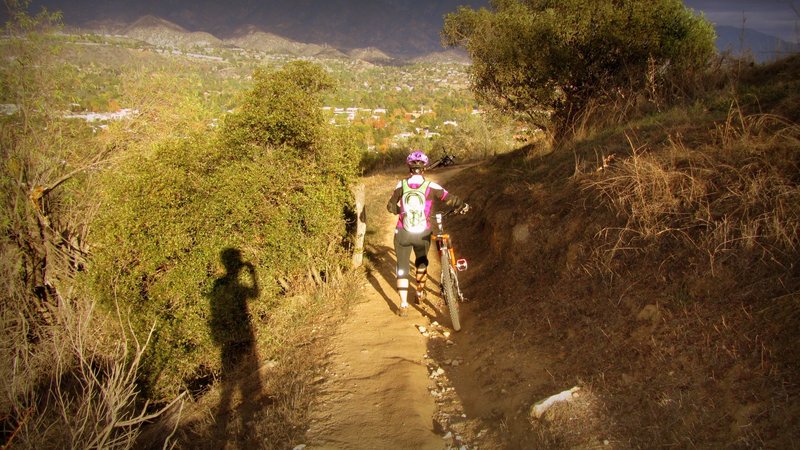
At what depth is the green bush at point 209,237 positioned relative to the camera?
666 cm

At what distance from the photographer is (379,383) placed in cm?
527

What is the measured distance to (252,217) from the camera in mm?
7062

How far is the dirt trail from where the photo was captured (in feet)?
14.5

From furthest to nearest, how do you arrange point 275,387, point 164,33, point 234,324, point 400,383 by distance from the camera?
point 164,33 → point 234,324 → point 275,387 → point 400,383

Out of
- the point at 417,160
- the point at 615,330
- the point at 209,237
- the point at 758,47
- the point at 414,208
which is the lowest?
the point at 615,330

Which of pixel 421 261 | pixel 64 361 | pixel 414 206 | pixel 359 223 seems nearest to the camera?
pixel 414 206

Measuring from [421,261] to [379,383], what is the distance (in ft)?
6.51

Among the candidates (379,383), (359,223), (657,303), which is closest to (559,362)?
(657,303)

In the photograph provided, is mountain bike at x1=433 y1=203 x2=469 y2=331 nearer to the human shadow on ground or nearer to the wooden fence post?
the wooden fence post

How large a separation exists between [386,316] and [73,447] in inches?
170

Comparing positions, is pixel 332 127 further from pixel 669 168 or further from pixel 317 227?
pixel 669 168

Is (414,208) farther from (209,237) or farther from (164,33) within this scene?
(164,33)

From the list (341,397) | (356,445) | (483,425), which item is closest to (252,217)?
(341,397)

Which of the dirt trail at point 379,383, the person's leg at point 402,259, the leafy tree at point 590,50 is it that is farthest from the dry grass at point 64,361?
the leafy tree at point 590,50
